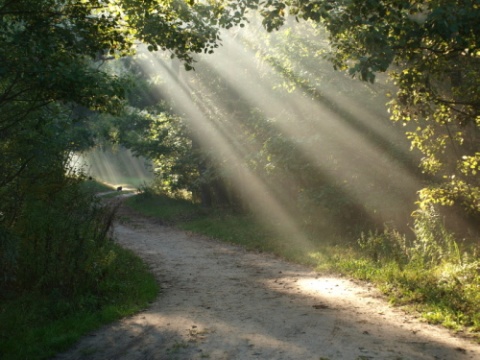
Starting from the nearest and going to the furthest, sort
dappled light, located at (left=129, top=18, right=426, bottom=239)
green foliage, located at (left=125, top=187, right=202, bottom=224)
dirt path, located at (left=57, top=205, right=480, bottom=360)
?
dirt path, located at (left=57, top=205, right=480, bottom=360) < dappled light, located at (left=129, top=18, right=426, bottom=239) < green foliage, located at (left=125, top=187, right=202, bottom=224)

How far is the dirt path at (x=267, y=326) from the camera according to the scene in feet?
20.3

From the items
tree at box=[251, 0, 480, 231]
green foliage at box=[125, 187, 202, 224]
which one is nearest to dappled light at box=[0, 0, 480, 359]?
tree at box=[251, 0, 480, 231]

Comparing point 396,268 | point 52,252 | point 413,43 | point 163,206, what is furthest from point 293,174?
Answer: point 163,206

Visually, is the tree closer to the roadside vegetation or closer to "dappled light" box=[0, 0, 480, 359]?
"dappled light" box=[0, 0, 480, 359]

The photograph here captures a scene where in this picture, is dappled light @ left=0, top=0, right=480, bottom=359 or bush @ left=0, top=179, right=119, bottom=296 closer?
dappled light @ left=0, top=0, right=480, bottom=359

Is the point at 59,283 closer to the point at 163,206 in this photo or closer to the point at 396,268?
the point at 396,268

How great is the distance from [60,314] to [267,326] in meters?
3.41

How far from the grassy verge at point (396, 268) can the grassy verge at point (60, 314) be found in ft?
15.5

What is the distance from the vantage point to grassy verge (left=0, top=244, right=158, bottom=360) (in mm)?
6605

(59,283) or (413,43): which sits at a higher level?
(413,43)

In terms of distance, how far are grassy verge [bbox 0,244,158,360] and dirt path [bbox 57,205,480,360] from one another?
10.3 inches

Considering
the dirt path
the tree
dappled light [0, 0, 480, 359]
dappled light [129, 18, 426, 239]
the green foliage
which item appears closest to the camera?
the dirt path

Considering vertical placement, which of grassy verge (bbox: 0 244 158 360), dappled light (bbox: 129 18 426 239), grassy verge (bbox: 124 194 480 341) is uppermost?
dappled light (bbox: 129 18 426 239)

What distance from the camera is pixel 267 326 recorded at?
286 inches
